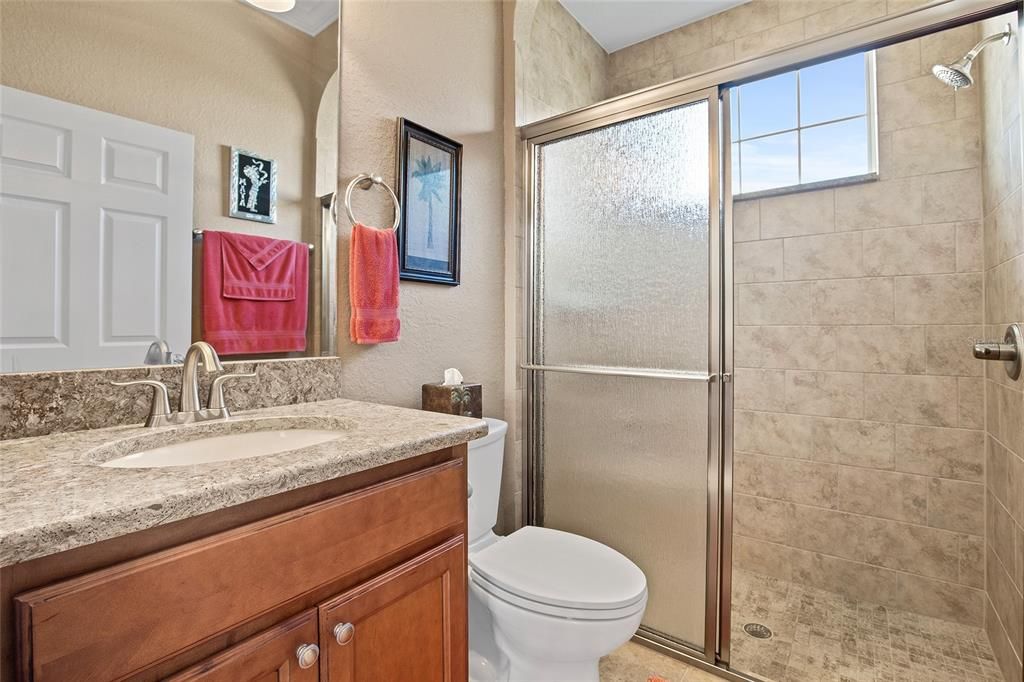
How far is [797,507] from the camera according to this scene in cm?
218

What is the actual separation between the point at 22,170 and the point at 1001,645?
9.32 ft

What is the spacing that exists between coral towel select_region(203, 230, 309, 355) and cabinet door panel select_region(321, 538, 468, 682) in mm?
681

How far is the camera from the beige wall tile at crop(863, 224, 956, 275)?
1881 millimetres

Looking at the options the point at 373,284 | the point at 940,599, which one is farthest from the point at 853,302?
the point at 373,284

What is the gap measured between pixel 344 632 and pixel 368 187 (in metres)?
1.20

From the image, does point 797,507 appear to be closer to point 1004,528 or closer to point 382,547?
point 1004,528

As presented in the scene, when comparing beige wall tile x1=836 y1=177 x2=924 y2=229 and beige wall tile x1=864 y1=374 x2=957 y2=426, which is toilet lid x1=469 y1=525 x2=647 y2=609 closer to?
beige wall tile x1=864 y1=374 x2=957 y2=426

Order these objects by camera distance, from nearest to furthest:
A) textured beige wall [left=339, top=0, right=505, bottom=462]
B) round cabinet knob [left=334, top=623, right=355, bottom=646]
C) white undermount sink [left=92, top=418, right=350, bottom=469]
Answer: round cabinet knob [left=334, top=623, right=355, bottom=646]
white undermount sink [left=92, top=418, right=350, bottom=469]
textured beige wall [left=339, top=0, right=505, bottom=462]

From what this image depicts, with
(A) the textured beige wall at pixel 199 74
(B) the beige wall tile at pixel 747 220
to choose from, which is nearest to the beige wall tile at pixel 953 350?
(B) the beige wall tile at pixel 747 220

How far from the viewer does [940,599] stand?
1.90m

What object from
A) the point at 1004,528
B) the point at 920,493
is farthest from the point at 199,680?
the point at 920,493

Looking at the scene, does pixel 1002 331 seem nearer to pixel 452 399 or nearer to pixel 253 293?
pixel 452 399

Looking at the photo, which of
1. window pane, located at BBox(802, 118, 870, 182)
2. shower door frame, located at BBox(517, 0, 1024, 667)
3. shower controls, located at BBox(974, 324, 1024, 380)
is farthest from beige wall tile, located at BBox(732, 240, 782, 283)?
shower controls, located at BBox(974, 324, 1024, 380)

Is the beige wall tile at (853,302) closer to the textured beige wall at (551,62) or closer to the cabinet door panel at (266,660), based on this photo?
the textured beige wall at (551,62)
